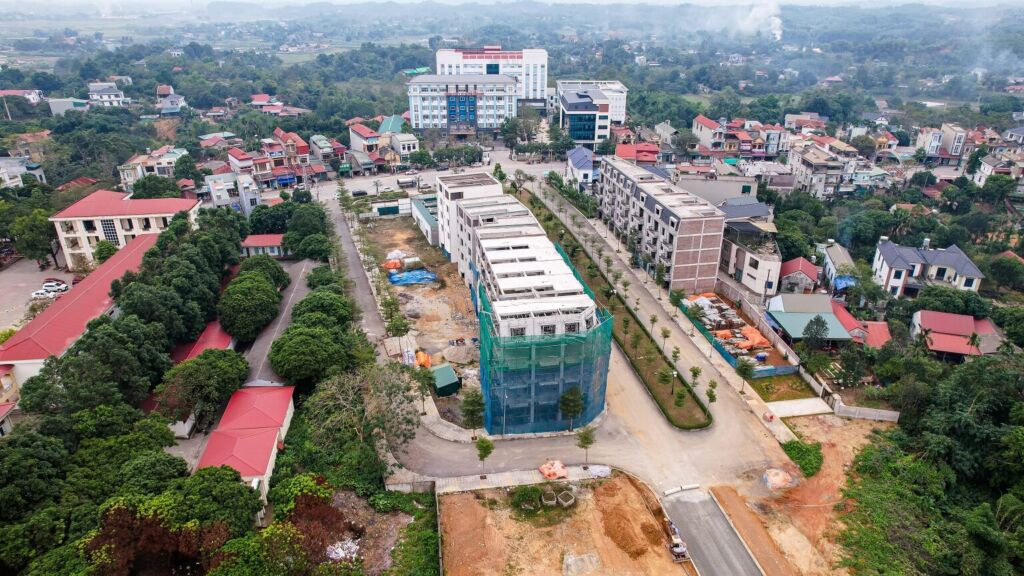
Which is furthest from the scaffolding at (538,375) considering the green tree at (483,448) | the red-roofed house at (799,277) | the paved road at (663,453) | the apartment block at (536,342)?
the red-roofed house at (799,277)

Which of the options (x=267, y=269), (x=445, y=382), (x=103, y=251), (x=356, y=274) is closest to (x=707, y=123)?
(x=356, y=274)

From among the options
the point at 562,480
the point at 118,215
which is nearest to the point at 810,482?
the point at 562,480

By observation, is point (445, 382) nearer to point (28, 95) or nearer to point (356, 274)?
point (356, 274)

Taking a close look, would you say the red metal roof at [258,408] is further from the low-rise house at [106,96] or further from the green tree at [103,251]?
the low-rise house at [106,96]

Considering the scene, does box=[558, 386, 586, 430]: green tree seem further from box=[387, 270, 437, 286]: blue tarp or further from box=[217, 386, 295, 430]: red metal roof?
box=[387, 270, 437, 286]: blue tarp

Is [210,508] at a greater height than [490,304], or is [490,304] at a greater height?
[490,304]

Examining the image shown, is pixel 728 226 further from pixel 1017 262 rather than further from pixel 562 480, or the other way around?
pixel 562 480
